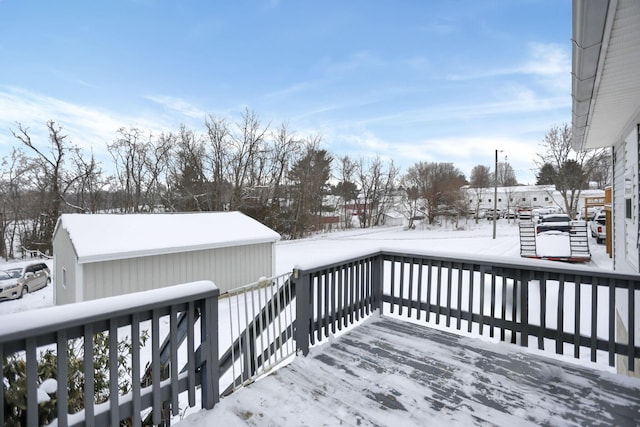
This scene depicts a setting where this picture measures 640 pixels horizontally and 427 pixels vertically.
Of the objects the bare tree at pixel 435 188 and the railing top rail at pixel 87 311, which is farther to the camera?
the bare tree at pixel 435 188

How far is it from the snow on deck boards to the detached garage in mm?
6597

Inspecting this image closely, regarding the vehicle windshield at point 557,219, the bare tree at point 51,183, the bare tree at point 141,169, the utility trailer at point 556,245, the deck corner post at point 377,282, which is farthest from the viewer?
the bare tree at point 141,169

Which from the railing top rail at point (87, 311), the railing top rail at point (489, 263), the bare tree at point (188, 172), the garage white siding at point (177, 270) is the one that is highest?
the bare tree at point (188, 172)

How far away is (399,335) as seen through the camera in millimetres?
3295

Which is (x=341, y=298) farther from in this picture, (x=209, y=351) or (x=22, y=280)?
(x=22, y=280)

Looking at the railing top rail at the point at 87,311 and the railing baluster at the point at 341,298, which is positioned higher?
the railing top rail at the point at 87,311

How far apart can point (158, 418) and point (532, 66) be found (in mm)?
11920

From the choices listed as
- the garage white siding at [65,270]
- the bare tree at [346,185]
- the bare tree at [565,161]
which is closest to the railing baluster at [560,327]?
the garage white siding at [65,270]

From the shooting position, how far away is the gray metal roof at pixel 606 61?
1.76 m

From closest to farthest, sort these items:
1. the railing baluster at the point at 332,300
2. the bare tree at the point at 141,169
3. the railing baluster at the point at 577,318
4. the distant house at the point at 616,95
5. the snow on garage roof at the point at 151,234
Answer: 1. the distant house at the point at 616,95
2. the railing baluster at the point at 577,318
3. the railing baluster at the point at 332,300
4. the snow on garage roof at the point at 151,234
5. the bare tree at the point at 141,169

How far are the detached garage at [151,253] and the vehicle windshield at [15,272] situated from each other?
294 cm

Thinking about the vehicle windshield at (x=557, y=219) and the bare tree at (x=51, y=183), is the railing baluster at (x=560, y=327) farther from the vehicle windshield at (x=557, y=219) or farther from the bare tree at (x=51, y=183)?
the bare tree at (x=51, y=183)

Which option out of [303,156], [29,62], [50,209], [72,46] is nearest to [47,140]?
[50,209]

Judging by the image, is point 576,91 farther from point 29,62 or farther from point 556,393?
point 29,62
